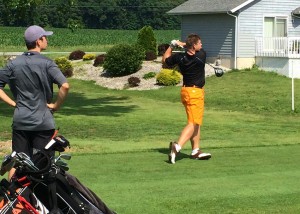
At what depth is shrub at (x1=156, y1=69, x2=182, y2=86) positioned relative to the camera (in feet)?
113

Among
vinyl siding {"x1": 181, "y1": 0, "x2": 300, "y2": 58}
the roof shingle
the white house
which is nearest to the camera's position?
the white house

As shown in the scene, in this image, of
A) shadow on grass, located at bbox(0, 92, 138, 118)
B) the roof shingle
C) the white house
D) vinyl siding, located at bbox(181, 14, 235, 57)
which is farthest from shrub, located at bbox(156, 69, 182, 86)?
the roof shingle

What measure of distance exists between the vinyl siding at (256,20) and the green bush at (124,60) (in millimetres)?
5809

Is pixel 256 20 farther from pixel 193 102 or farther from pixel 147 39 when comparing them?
pixel 193 102

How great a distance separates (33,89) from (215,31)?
A: 113 feet

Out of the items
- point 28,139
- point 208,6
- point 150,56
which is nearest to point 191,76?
point 28,139

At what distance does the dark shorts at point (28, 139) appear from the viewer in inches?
309

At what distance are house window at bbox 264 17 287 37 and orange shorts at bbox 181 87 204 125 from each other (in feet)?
96.8

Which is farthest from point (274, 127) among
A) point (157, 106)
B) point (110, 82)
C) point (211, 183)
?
point (110, 82)

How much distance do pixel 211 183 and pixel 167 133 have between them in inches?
307

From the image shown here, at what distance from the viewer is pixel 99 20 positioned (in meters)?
126

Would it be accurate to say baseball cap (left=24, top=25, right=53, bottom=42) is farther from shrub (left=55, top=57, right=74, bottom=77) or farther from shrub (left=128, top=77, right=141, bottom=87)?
shrub (left=55, top=57, right=74, bottom=77)

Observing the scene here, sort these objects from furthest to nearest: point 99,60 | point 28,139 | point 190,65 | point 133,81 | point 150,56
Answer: point 99,60, point 150,56, point 133,81, point 190,65, point 28,139

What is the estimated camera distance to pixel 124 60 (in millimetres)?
37656
